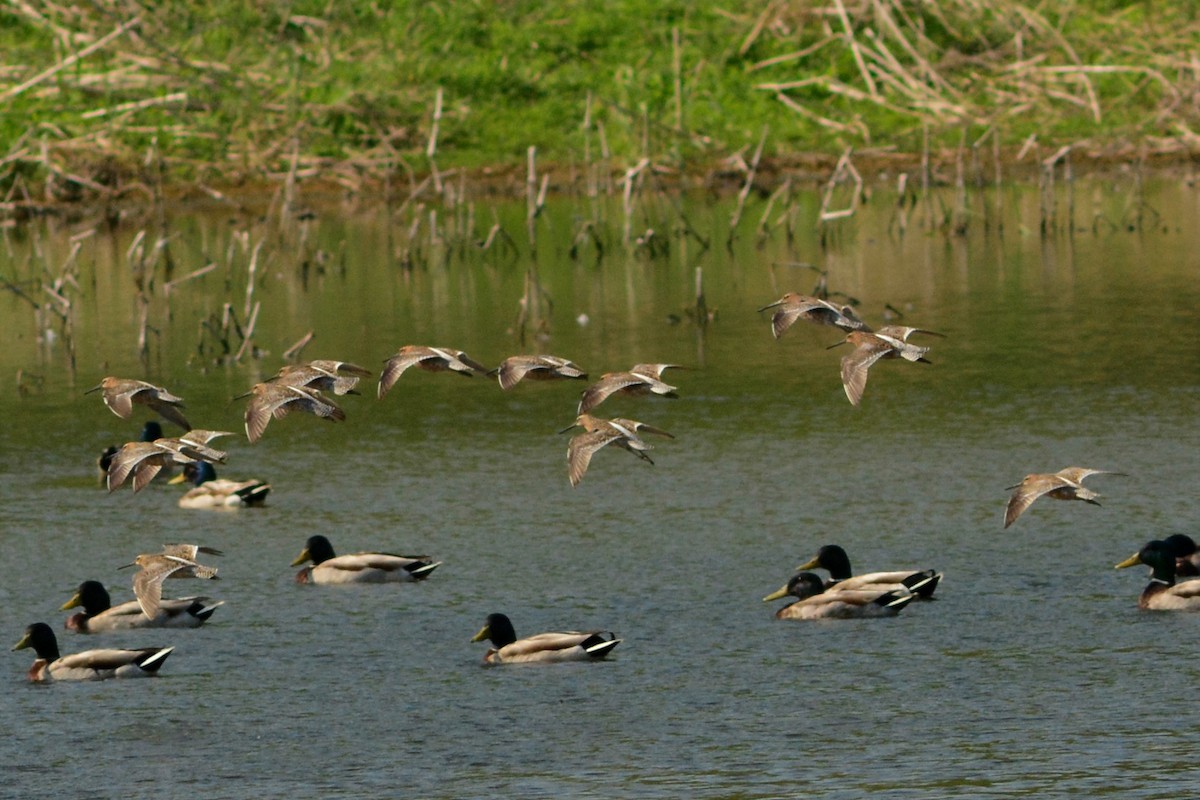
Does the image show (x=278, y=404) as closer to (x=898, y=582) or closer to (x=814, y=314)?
(x=814, y=314)

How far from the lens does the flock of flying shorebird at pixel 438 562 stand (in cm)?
1577

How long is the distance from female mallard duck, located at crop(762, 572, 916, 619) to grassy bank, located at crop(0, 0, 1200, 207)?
3483cm

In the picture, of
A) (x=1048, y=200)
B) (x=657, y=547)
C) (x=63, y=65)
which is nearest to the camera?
(x=657, y=547)

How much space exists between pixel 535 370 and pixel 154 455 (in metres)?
3.14

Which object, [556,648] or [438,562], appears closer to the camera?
[556,648]

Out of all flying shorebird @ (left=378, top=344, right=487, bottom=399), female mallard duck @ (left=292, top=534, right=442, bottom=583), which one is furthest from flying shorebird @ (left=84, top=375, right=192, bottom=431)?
female mallard duck @ (left=292, top=534, right=442, bottom=583)

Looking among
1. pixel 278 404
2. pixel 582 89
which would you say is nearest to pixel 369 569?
pixel 278 404

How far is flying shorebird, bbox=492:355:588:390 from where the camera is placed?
51.2 ft

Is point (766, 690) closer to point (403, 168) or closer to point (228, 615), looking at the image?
point (228, 615)

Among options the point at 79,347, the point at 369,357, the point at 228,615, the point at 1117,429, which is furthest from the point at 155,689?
the point at 79,347

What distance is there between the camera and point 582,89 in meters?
59.9

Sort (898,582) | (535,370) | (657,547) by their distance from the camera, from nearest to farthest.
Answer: (535,370)
(898,582)
(657,547)

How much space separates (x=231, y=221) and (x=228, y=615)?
35.2 metres

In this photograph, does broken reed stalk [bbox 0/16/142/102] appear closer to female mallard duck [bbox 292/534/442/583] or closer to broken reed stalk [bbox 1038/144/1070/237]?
broken reed stalk [bbox 1038/144/1070/237]
